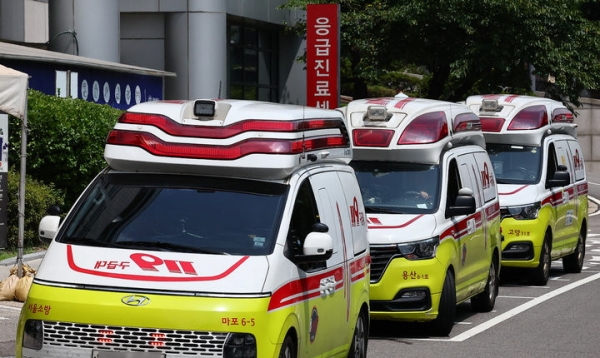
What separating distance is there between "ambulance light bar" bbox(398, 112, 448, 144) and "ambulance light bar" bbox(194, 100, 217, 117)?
5.28 metres

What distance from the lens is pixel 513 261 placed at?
704 inches

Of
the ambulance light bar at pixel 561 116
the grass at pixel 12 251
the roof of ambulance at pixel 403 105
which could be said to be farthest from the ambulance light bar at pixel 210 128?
the ambulance light bar at pixel 561 116

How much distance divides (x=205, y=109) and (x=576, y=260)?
1296cm

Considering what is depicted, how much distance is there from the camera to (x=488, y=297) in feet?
50.5

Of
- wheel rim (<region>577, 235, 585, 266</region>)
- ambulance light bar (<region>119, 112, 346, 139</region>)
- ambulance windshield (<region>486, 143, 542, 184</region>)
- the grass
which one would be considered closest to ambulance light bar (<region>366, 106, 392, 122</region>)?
ambulance light bar (<region>119, 112, 346, 139</region>)

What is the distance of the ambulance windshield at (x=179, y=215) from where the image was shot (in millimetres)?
8320

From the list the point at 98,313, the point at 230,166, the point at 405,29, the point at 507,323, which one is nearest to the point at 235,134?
the point at 230,166

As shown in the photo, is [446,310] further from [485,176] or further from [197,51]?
[197,51]

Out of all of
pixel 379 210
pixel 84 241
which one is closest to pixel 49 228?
pixel 84 241

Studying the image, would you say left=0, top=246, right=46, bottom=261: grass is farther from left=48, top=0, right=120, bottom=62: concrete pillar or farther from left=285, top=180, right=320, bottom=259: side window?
left=48, top=0, right=120, bottom=62: concrete pillar

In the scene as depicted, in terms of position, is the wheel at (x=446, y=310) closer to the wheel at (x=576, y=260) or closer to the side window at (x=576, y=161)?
the wheel at (x=576, y=260)

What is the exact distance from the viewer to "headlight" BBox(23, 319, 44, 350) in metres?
7.81

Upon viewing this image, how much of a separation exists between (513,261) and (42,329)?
11074 mm

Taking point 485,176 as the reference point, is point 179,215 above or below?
above
